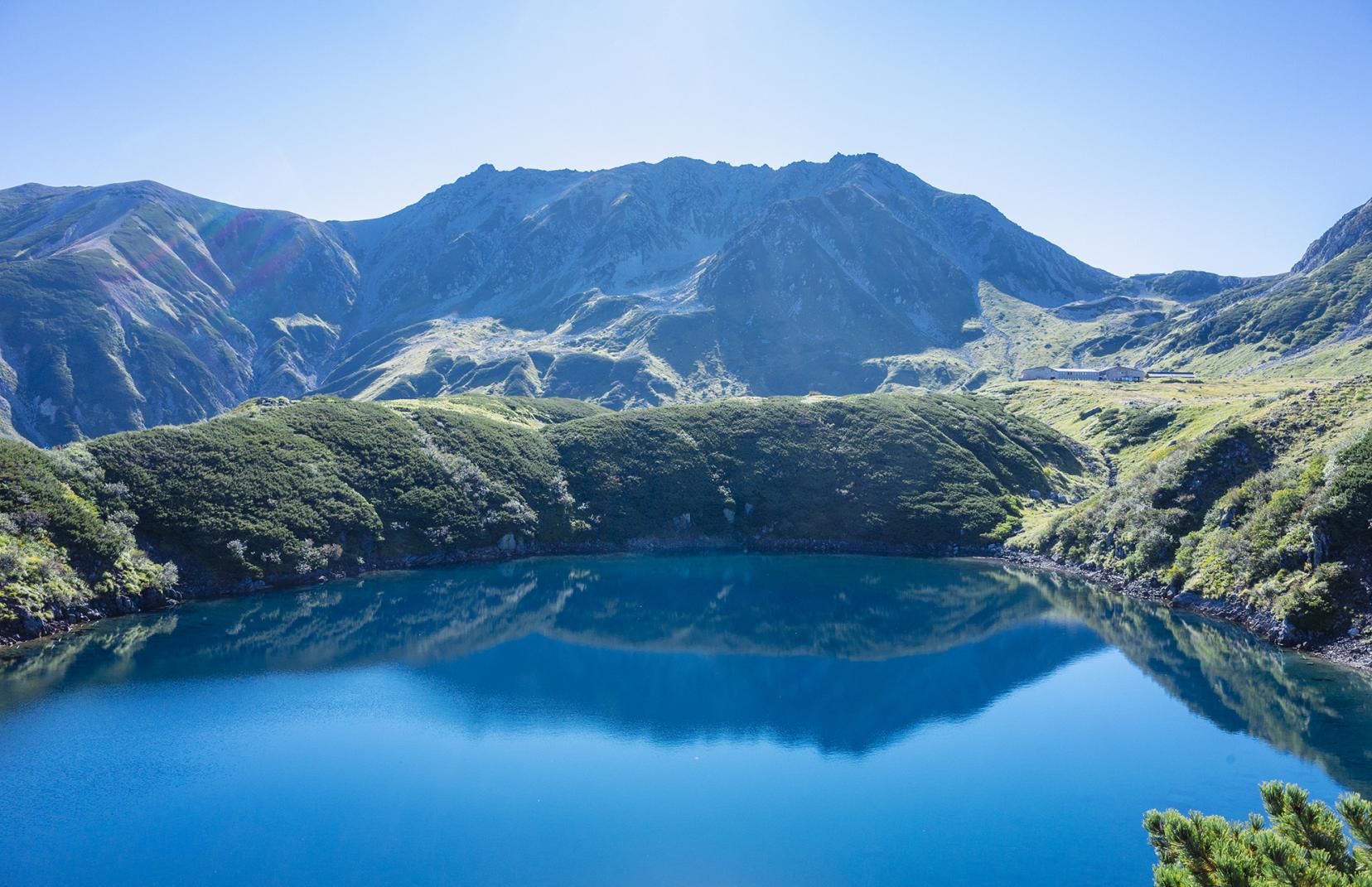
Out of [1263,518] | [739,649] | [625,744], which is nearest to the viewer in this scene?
[625,744]

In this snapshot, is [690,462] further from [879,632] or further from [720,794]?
[720,794]

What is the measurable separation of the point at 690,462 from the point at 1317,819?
3716 inches

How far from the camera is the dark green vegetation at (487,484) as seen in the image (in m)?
70.2

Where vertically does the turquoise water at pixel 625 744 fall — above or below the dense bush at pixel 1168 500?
below

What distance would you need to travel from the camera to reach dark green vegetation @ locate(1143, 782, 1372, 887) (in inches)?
493

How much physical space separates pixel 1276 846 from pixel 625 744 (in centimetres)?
3624

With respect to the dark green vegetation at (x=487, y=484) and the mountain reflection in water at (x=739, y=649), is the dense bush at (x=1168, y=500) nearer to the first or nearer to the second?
the mountain reflection in water at (x=739, y=649)

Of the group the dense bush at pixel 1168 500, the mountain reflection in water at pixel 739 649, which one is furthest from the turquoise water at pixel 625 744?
the dense bush at pixel 1168 500

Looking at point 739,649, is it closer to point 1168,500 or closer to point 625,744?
point 625,744

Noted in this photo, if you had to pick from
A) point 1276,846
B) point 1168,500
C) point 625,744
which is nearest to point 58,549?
point 625,744

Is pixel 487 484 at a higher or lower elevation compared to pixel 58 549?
higher

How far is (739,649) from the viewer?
6291 cm

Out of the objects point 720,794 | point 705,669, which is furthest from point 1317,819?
point 705,669

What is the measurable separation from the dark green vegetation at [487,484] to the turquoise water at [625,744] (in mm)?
8031
